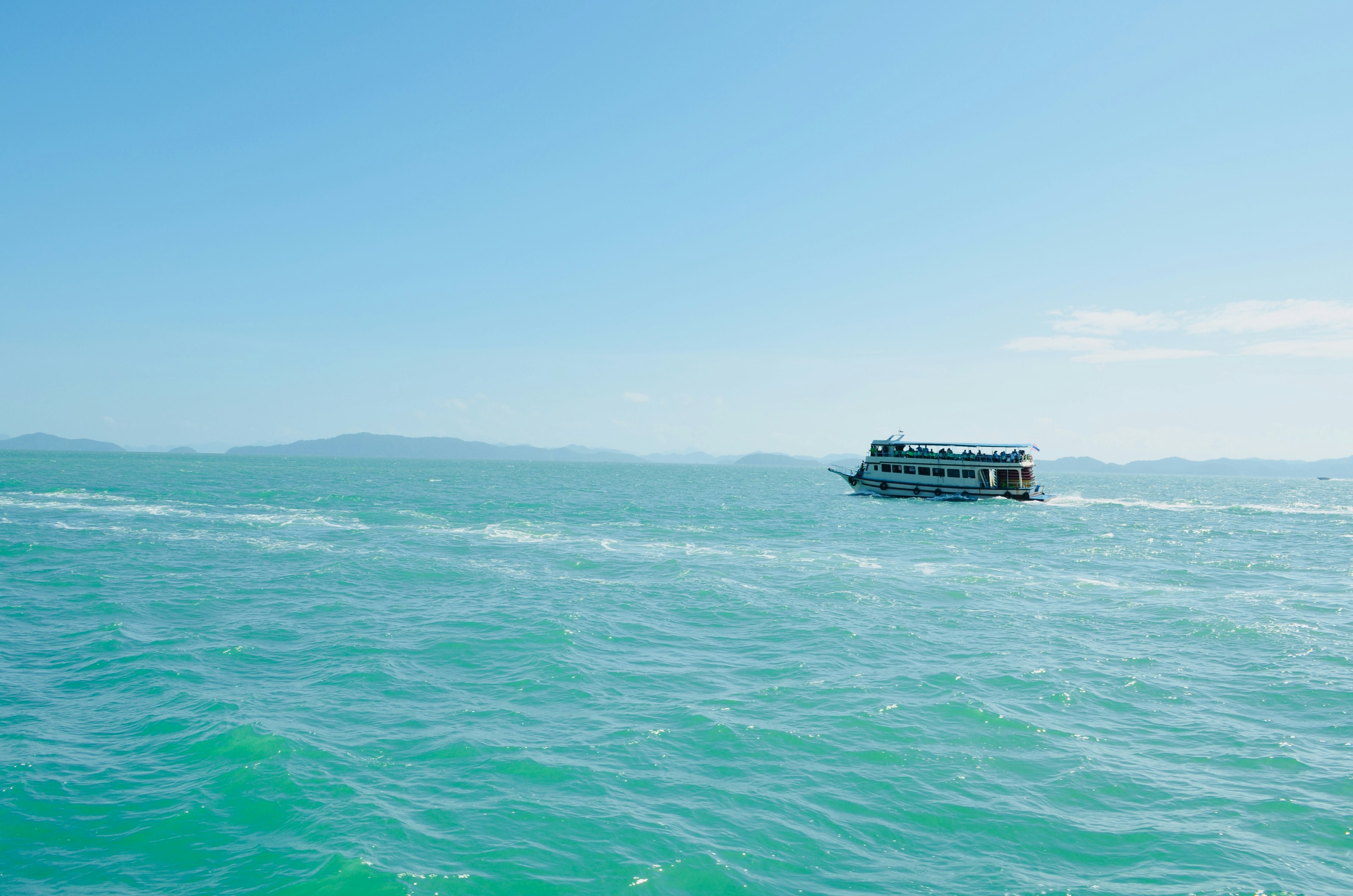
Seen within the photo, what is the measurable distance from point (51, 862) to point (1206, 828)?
1967 centimetres

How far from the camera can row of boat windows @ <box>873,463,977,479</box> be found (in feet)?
297

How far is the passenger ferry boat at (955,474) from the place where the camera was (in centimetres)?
9019

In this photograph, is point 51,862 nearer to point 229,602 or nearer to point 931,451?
point 229,602

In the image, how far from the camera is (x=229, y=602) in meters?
29.1

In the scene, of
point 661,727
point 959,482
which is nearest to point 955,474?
point 959,482

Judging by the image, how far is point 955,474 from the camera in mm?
90625

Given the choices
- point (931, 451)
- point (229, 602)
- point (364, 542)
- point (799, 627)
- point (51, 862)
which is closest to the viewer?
point (51, 862)

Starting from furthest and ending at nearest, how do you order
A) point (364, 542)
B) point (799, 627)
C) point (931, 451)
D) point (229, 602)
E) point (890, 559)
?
point (931, 451), point (364, 542), point (890, 559), point (229, 602), point (799, 627)

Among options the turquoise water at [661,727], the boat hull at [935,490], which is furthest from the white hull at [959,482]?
the turquoise water at [661,727]

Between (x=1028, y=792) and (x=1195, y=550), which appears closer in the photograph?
(x=1028, y=792)

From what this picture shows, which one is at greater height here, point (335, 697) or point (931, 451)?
point (931, 451)

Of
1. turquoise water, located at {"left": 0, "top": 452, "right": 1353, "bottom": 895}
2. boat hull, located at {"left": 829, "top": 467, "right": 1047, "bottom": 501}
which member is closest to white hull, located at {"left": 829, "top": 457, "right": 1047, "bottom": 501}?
boat hull, located at {"left": 829, "top": 467, "right": 1047, "bottom": 501}

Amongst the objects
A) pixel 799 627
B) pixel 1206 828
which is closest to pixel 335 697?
pixel 799 627

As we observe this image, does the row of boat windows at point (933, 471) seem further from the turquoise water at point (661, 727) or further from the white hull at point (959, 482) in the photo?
the turquoise water at point (661, 727)
